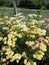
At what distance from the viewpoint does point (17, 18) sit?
13.3ft

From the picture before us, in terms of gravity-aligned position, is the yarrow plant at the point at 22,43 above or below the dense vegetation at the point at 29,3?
above

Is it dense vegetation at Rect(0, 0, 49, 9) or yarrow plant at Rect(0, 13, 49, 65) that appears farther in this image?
dense vegetation at Rect(0, 0, 49, 9)

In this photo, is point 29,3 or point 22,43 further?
point 29,3

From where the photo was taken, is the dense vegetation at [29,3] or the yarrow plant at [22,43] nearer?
the yarrow plant at [22,43]

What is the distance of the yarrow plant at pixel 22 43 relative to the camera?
3.35 metres

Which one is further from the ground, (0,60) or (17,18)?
(17,18)

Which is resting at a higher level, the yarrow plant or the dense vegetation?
the yarrow plant

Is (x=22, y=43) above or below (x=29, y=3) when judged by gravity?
above

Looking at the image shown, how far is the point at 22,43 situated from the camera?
3.45 meters

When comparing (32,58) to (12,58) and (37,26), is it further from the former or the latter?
(37,26)

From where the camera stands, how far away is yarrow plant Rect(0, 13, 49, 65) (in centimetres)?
335

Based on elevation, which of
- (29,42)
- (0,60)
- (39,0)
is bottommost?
(39,0)

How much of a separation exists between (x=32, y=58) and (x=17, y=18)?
87 cm

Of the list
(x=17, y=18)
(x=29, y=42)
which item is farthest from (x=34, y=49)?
(x=17, y=18)
